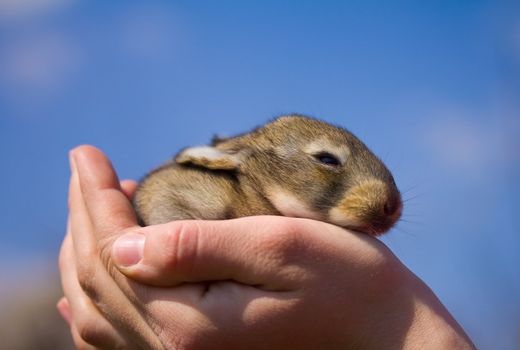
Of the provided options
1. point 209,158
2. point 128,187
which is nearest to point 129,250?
point 209,158

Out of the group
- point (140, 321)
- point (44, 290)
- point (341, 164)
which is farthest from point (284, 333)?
point (44, 290)

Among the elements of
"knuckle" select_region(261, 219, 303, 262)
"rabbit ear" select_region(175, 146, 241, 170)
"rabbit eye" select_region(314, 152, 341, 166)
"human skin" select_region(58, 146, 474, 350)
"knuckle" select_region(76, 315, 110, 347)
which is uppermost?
"rabbit ear" select_region(175, 146, 241, 170)

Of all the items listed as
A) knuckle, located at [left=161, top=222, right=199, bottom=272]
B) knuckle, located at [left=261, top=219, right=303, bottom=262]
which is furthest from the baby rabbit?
knuckle, located at [left=161, top=222, right=199, bottom=272]

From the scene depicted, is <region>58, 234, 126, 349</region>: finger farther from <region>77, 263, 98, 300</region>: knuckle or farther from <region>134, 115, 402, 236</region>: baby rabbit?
<region>134, 115, 402, 236</region>: baby rabbit

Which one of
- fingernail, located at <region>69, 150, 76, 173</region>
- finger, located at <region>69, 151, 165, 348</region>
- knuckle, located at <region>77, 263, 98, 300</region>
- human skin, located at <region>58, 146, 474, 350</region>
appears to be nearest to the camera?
human skin, located at <region>58, 146, 474, 350</region>

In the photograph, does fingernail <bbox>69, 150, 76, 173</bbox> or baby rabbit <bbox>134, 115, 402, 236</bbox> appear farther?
fingernail <bbox>69, 150, 76, 173</bbox>

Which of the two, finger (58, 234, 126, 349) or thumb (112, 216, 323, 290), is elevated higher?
thumb (112, 216, 323, 290)

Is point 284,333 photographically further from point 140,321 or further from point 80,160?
point 80,160

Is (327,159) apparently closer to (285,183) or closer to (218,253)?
(285,183)
